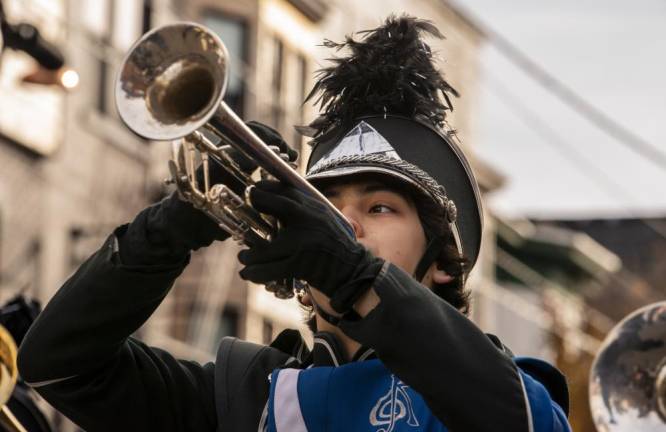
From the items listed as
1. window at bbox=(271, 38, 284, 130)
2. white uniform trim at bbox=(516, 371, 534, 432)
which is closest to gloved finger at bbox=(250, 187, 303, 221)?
white uniform trim at bbox=(516, 371, 534, 432)

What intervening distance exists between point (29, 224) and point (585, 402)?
19.7 feet

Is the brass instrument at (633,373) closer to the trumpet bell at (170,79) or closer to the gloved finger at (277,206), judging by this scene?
the gloved finger at (277,206)

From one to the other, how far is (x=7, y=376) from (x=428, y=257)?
4.51ft

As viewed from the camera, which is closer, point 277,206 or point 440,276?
point 277,206

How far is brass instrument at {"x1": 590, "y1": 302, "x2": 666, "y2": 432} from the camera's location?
5773 mm

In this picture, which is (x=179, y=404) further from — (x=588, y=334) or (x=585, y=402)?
(x=588, y=334)

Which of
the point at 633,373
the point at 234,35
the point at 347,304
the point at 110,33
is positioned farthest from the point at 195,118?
the point at 234,35

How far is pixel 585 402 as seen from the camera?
58.8ft

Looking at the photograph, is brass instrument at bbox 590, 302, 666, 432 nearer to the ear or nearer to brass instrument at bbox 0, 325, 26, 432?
the ear

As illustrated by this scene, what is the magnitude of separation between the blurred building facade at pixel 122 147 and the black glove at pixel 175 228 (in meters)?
8.15

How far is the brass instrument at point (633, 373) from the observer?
5773 millimetres

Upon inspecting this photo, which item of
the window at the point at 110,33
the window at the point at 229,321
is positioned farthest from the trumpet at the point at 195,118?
the window at the point at 229,321

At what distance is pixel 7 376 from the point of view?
4.83 meters

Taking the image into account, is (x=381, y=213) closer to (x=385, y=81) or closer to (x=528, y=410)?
(x=385, y=81)
